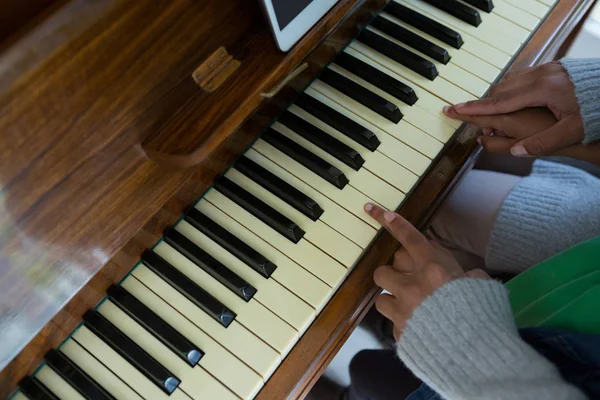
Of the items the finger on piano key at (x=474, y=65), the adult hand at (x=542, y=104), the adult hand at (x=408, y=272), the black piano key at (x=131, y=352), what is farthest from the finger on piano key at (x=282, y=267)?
the finger on piano key at (x=474, y=65)

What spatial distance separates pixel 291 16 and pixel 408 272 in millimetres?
470

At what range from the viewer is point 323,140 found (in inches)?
37.1

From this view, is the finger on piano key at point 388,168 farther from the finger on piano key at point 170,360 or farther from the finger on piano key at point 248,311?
the finger on piano key at point 170,360

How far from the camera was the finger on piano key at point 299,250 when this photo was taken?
0.84m

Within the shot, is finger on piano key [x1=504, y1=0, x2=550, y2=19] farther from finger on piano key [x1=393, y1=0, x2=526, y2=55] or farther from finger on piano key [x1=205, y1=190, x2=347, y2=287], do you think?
finger on piano key [x1=205, y1=190, x2=347, y2=287]

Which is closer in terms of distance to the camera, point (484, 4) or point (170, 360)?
point (170, 360)

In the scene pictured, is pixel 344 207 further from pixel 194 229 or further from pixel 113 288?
pixel 113 288

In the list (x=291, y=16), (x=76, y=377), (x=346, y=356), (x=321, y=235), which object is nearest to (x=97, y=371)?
(x=76, y=377)

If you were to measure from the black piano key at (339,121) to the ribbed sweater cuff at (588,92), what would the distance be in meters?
0.37

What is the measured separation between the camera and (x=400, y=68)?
40.9 inches

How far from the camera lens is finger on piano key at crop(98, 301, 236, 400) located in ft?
2.48

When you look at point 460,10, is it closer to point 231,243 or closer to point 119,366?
point 231,243

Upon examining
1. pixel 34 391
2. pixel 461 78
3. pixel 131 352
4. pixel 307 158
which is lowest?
pixel 34 391

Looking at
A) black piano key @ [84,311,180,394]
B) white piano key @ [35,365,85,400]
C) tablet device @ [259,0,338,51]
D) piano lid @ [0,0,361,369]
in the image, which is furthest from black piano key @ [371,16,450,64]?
white piano key @ [35,365,85,400]
